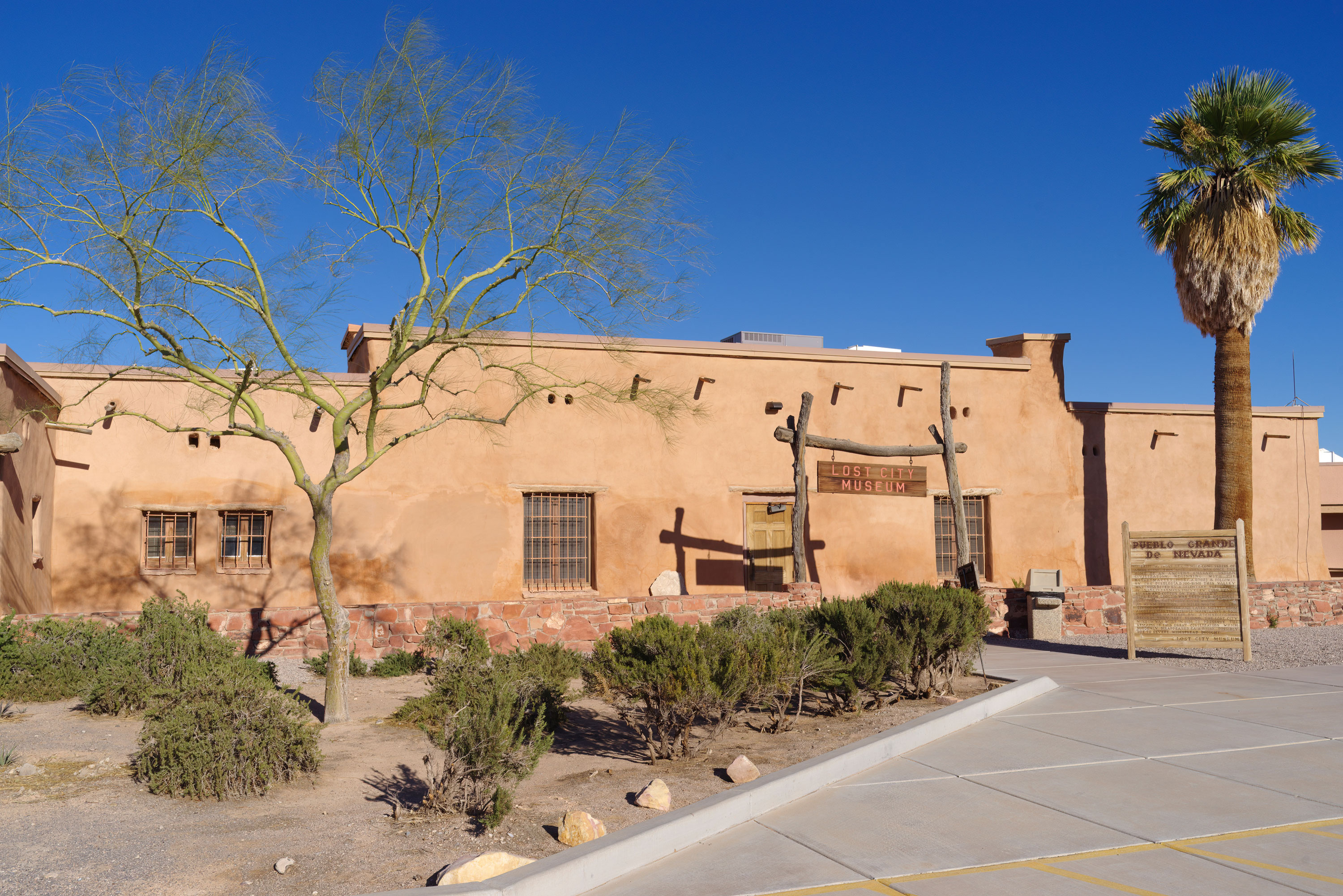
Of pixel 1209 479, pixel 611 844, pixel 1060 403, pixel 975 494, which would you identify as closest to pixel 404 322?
pixel 611 844

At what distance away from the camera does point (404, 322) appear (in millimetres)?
10961

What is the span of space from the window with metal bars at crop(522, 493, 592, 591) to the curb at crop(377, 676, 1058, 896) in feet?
31.5

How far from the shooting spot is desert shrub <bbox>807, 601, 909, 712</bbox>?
964 cm

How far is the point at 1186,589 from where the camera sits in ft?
44.5

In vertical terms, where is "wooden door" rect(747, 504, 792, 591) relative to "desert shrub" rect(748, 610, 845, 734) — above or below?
above

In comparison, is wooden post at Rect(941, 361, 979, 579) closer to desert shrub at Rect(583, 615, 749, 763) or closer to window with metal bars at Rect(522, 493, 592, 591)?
window with metal bars at Rect(522, 493, 592, 591)

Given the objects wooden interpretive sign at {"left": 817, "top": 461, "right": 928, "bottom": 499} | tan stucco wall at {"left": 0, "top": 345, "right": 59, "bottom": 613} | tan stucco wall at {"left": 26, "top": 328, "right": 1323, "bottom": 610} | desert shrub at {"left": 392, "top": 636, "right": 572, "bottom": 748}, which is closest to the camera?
desert shrub at {"left": 392, "top": 636, "right": 572, "bottom": 748}

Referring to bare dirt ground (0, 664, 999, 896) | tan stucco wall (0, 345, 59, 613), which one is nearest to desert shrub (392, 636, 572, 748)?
bare dirt ground (0, 664, 999, 896)

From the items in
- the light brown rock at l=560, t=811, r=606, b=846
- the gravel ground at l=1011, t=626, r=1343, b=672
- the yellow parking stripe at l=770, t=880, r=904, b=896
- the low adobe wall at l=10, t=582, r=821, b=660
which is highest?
the low adobe wall at l=10, t=582, r=821, b=660

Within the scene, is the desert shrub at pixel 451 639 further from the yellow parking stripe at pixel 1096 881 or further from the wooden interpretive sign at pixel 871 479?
the yellow parking stripe at pixel 1096 881

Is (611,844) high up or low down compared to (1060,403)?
down

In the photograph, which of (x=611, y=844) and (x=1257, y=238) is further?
(x=1257, y=238)

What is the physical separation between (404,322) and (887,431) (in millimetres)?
11551

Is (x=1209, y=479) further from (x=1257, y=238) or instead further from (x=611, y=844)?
(x=611, y=844)
